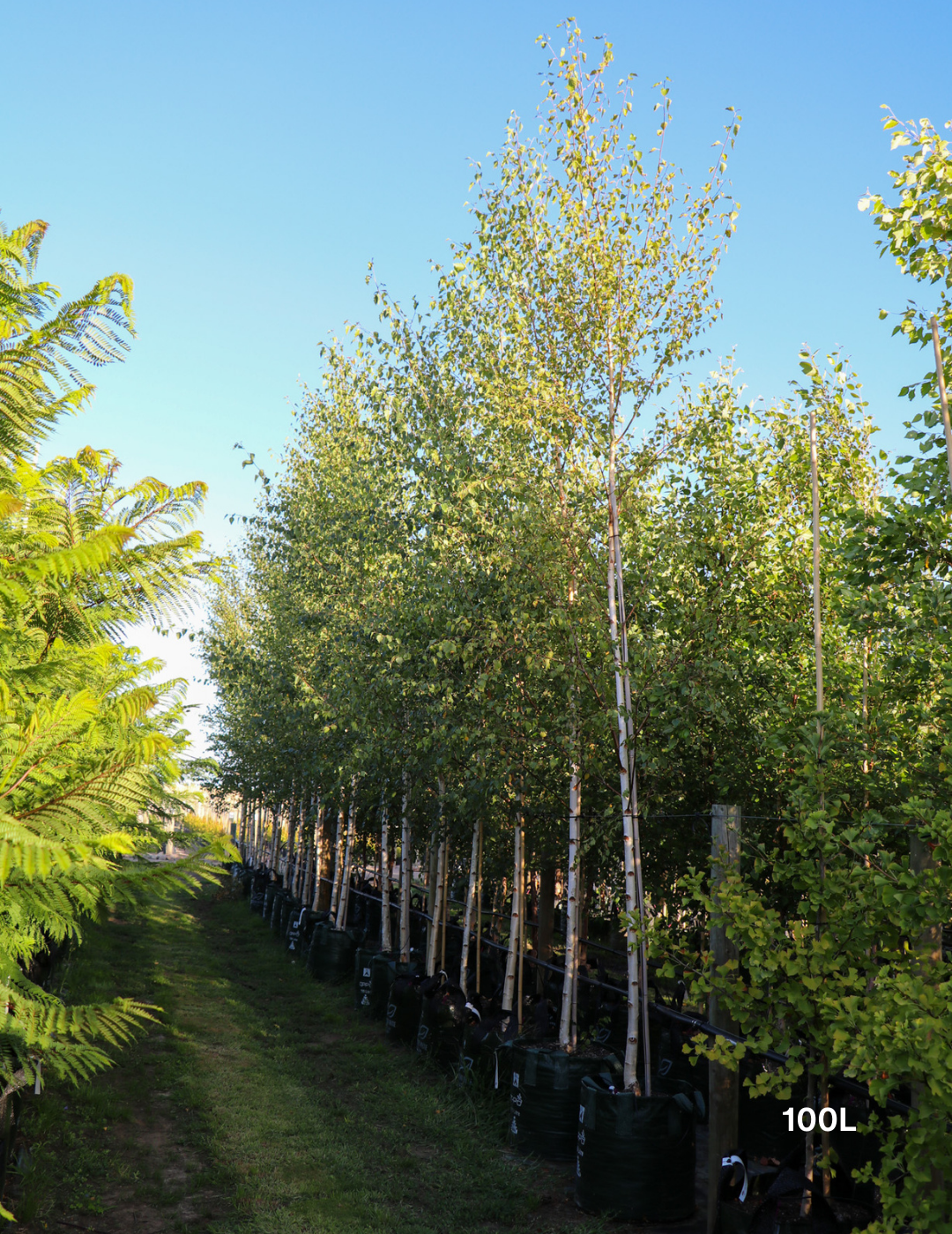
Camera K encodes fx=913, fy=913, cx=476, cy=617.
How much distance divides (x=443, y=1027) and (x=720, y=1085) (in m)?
4.28

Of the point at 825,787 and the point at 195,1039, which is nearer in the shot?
the point at 825,787

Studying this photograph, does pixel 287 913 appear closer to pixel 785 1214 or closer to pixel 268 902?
pixel 268 902

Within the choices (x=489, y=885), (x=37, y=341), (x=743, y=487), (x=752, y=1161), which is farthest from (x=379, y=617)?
(x=489, y=885)

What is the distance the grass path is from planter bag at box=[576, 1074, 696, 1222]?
0.28m

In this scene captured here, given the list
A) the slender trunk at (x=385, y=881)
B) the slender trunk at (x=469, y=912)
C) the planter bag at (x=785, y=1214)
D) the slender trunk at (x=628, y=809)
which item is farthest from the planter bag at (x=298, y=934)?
the planter bag at (x=785, y=1214)

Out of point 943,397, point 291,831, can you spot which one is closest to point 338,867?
point 291,831

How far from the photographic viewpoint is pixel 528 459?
→ 736cm

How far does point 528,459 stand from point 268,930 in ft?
A: 54.0

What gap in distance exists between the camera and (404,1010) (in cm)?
1000

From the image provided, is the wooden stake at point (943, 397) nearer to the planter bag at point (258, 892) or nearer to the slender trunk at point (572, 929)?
the slender trunk at point (572, 929)

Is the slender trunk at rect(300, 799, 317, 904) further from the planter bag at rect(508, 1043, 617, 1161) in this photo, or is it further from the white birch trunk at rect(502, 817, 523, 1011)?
the planter bag at rect(508, 1043, 617, 1161)

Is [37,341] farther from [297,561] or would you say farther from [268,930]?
[268,930]

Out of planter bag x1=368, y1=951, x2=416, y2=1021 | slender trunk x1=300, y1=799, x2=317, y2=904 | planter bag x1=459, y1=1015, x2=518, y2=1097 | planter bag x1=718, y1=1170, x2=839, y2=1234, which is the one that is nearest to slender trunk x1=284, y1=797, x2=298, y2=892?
slender trunk x1=300, y1=799, x2=317, y2=904

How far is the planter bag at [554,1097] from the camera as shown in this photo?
668 cm
